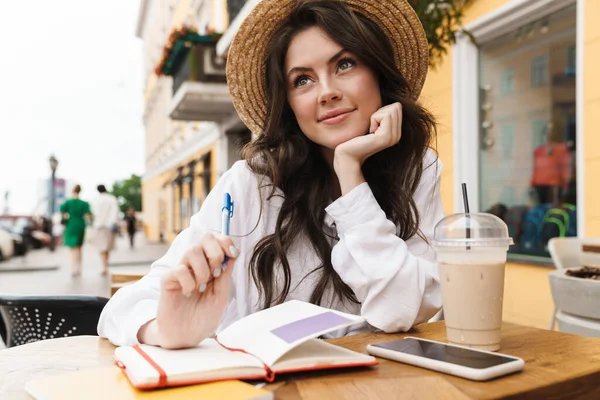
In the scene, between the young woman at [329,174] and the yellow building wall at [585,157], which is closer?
the young woman at [329,174]

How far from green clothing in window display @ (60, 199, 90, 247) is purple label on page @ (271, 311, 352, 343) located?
10404 mm

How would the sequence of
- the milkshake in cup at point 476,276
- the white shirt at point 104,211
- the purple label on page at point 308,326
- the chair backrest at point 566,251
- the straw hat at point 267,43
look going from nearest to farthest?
the purple label on page at point 308,326
the milkshake in cup at point 476,276
the straw hat at point 267,43
the chair backrest at point 566,251
the white shirt at point 104,211

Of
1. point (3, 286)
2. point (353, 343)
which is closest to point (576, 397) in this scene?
point (353, 343)

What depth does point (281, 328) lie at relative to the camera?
108 centimetres

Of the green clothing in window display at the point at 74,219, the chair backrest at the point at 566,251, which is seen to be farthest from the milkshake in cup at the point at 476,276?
the green clothing in window display at the point at 74,219

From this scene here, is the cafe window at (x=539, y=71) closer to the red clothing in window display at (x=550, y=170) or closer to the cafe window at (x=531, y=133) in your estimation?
the cafe window at (x=531, y=133)

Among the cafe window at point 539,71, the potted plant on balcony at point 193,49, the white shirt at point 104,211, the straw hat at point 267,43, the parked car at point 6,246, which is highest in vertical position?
the potted plant on balcony at point 193,49

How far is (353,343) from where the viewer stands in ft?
4.15

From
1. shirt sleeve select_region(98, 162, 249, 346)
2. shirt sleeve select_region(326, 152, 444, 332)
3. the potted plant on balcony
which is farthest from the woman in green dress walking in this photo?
shirt sleeve select_region(326, 152, 444, 332)

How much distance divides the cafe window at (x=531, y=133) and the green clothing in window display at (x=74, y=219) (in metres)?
7.78

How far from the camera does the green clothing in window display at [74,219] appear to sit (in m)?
10.6

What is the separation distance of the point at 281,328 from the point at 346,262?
53 centimetres

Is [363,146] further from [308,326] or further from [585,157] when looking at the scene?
[585,157]

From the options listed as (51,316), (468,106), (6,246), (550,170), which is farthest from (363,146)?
(6,246)
